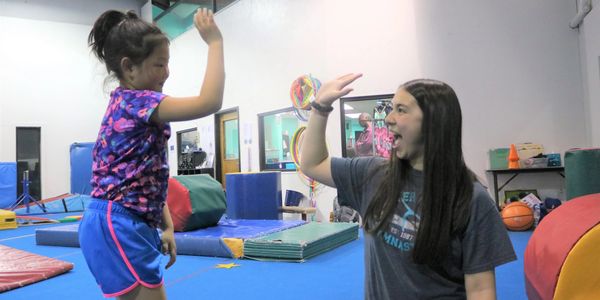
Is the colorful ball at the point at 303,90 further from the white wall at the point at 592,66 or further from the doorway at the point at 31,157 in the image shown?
the doorway at the point at 31,157

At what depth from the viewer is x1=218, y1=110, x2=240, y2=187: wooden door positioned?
8542 millimetres

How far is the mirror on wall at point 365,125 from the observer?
250 inches

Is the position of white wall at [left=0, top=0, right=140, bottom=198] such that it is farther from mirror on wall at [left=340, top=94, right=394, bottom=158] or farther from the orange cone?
the orange cone

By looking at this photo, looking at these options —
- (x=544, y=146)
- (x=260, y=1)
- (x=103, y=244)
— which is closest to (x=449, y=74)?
(x=544, y=146)

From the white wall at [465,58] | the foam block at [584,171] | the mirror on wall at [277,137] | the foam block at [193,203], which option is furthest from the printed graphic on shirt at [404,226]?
the mirror on wall at [277,137]

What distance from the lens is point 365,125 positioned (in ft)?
21.4

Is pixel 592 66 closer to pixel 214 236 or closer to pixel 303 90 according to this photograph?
pixel 303 90

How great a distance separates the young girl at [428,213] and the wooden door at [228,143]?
724 centimetres

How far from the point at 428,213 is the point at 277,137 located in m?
6.46

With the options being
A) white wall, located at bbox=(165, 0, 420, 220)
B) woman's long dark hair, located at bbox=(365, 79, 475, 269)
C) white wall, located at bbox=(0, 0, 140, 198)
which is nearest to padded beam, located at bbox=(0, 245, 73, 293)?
woman's long dark hair, located at bbox=(365, 79, 475, 269)

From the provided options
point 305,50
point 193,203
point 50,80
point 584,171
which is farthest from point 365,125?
point 50,80

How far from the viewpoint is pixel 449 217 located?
1.11 m

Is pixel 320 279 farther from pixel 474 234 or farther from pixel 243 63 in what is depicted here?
pixel 243 63

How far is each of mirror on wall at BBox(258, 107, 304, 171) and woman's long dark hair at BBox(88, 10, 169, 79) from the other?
5.82 m
